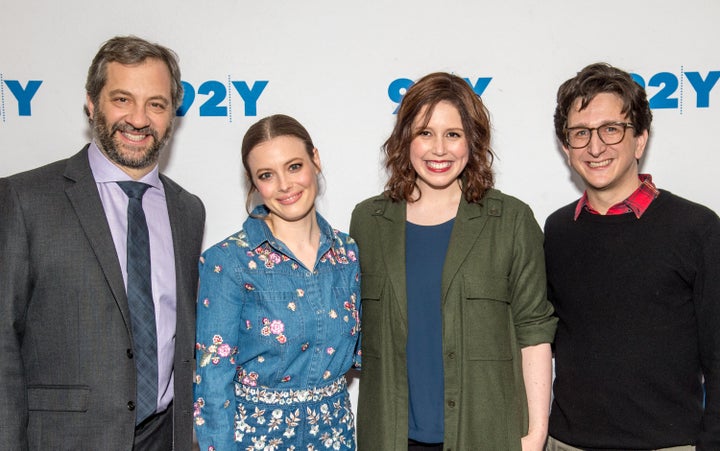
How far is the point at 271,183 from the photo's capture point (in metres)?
2.05

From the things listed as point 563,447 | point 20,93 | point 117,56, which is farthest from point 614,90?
point 20,93

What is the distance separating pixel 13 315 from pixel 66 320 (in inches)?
5.6

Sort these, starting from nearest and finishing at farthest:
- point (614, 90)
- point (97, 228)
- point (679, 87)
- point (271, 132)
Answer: point (97, 228), point (271, 132), point (614, 90), point (679, 87)

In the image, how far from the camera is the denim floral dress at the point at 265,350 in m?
1.95

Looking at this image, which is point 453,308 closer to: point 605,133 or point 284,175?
point 284,175

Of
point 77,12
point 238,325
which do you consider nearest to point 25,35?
point 77,12

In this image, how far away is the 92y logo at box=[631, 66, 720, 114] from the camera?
2666 millimetres

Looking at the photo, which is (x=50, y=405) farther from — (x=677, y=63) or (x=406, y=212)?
(x=677, y=63)

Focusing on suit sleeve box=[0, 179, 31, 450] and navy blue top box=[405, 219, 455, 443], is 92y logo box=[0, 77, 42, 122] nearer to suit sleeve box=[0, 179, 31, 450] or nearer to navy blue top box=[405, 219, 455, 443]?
suit sleeve box=[0, 179, 31, 450]

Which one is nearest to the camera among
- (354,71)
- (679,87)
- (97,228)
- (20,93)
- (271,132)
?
(97,228)

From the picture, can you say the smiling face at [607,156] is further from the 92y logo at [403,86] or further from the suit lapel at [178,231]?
the suit lapel at [178,231]

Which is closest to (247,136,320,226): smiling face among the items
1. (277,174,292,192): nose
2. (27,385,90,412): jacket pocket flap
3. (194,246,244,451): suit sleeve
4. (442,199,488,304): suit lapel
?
(277,174,292,192): nose

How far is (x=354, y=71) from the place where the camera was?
2787 millimetres

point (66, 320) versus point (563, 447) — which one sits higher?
point (66, 320)
